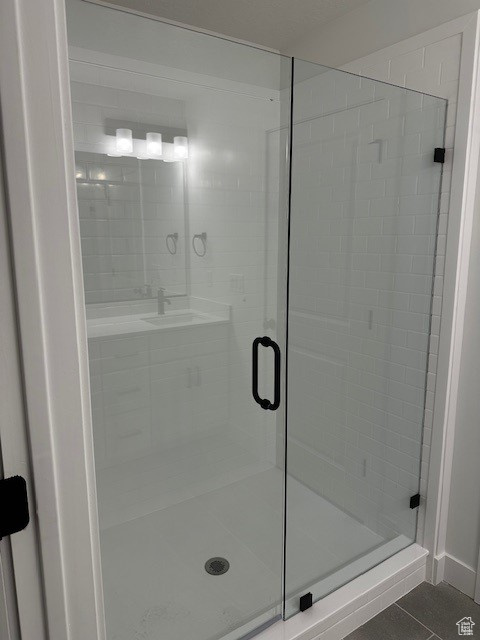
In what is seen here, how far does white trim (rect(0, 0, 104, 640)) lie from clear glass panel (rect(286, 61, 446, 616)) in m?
1.32

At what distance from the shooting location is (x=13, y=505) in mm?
694

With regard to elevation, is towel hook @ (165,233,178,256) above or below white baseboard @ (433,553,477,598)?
above

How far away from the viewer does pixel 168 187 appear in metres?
1.88

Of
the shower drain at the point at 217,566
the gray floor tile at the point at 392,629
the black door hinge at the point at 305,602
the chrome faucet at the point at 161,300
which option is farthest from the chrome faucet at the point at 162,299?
the gray floor tile at the point at 392,629

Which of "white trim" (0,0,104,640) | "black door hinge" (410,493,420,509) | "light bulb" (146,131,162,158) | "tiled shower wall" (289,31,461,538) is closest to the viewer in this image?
"white trim" (0,0,104,640)

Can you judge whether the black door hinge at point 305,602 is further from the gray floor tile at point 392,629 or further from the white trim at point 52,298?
the white trim at point 52,298

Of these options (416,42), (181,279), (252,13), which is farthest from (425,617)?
(252,13)

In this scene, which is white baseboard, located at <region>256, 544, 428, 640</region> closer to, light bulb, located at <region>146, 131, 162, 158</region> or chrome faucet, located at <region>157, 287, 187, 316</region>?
chrome faucet, located at <region>157, 287, 187, 316</region>

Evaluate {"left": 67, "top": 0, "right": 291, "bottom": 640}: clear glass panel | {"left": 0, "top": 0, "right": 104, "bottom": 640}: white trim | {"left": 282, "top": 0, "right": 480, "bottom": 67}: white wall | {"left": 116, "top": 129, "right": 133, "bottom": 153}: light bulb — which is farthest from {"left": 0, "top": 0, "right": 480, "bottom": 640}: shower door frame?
{"left": 282, "top": 0, "right": 480, "bottom": 67}: white wall

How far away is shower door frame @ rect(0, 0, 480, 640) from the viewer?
632 mm

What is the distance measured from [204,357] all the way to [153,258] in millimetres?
557

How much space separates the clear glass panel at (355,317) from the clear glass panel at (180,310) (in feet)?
0.64

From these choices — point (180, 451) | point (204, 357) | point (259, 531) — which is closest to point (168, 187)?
point (204, 357)

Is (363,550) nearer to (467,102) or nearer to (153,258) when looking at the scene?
(153,258)
